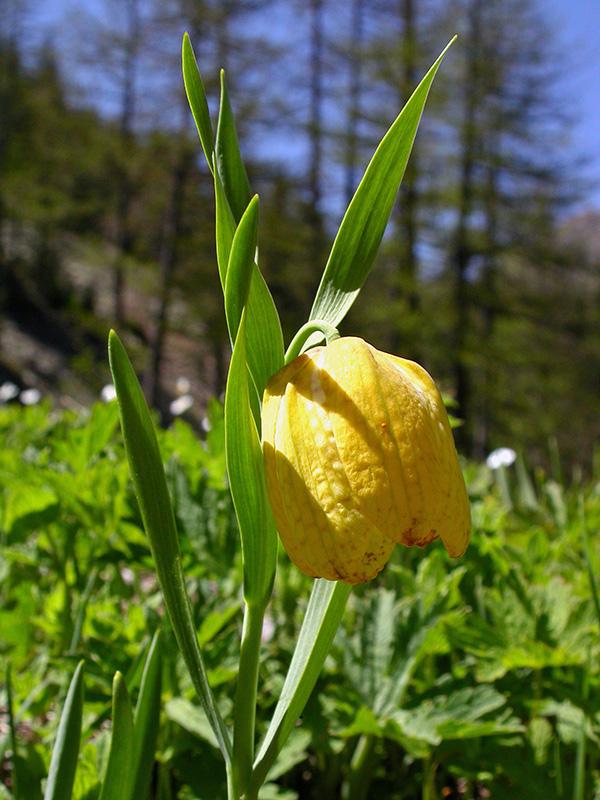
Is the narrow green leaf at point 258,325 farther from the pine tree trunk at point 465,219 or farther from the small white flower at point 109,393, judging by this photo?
the pine tree trunk at point 465,219

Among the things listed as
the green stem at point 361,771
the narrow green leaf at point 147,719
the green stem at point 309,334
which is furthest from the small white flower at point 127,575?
the green stem at point 309,334

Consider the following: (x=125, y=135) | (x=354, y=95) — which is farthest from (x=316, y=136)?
(x=125, y=135)

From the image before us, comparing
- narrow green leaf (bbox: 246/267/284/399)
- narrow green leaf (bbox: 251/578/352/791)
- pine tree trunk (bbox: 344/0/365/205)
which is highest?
narrow green leaf (bbox: 246/267/284/399)

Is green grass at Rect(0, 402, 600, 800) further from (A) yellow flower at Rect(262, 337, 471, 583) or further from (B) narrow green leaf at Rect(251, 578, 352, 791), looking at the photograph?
(A) yellow flower at Rect(262, 337, 471, 583)

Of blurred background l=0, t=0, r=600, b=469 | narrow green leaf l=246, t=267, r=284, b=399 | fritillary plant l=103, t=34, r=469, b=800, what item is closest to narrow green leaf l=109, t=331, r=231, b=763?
fritillary plant l=103, t=34, r=469, b=800

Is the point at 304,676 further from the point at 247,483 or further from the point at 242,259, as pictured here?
the point at 242,259

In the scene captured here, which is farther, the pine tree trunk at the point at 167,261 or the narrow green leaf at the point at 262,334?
the pine tree trunk at the point at 167,261
